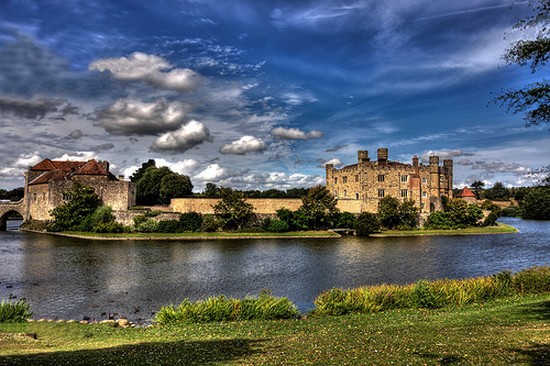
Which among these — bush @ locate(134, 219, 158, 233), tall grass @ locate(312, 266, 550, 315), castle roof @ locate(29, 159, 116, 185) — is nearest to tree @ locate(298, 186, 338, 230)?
bush @ locate(134, 219, 158, 233)

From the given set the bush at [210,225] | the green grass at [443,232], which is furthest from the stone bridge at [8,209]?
the green grass at [443,232]

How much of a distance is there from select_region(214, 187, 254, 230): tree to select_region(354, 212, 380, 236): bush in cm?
1433

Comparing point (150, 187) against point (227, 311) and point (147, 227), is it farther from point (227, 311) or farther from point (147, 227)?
point (227, 311)

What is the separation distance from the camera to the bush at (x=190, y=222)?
54250 mm

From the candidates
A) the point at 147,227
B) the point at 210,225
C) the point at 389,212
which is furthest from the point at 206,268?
the point at 389,212

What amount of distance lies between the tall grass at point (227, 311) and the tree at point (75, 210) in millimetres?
44918

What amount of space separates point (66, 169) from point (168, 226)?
76.1 feet

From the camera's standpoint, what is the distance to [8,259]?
3183 cm

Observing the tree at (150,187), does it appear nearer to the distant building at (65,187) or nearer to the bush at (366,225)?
the distant building at (65,187)

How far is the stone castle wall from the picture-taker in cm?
5884

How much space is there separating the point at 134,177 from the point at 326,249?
61067 millimetres

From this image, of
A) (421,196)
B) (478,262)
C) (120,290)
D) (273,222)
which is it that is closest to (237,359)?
(120,290)

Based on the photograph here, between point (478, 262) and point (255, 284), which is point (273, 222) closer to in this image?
point (478, 262)

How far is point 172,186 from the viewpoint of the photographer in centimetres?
7469
